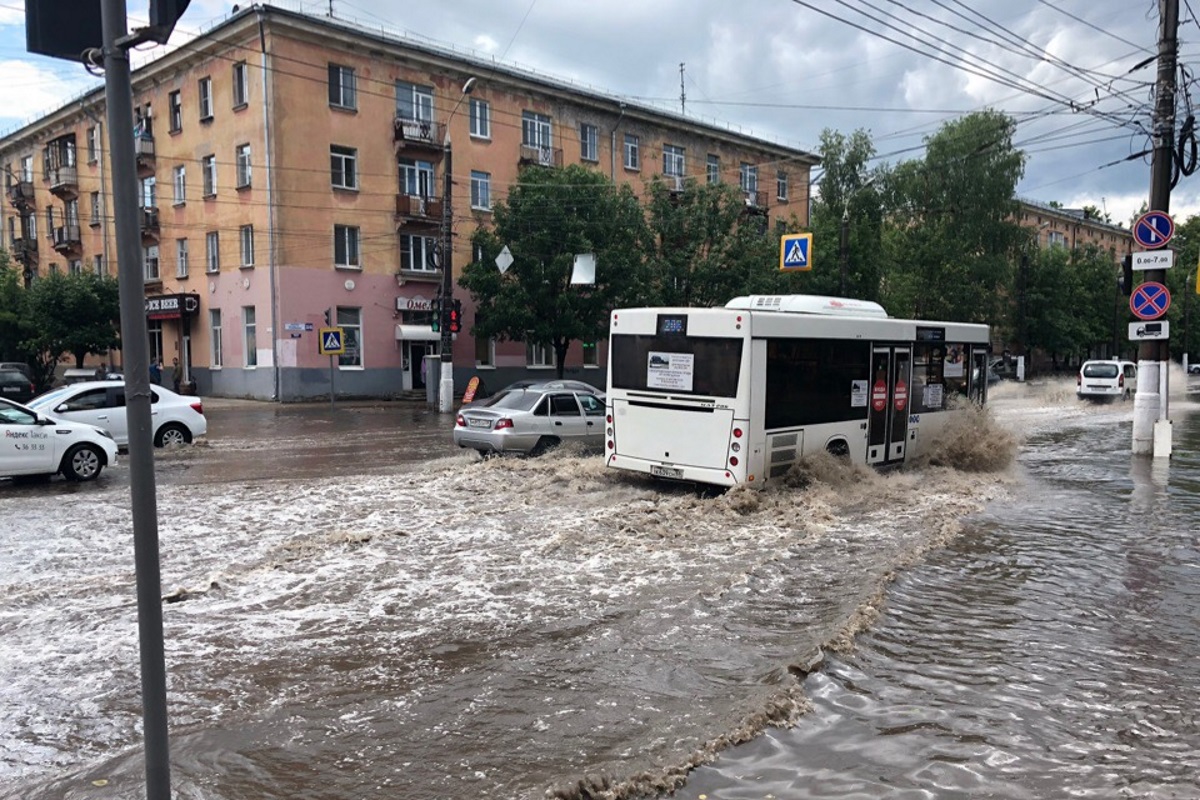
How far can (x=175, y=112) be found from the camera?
38.1m

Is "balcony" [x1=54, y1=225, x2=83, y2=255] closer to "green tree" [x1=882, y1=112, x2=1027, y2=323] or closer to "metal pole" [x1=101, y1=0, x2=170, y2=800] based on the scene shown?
"green tree" [x1=882, y1=112, x2=1027, y2=323]

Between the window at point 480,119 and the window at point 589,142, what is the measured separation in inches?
223

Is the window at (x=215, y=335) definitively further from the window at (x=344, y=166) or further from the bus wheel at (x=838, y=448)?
the bus wheel at (x=838, y=448)

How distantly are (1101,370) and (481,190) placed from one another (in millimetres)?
27199

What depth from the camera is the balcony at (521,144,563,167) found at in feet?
135

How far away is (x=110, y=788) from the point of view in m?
4.23

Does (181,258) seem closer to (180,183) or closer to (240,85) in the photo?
(180,183)

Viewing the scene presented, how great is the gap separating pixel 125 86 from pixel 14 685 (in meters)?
4.35

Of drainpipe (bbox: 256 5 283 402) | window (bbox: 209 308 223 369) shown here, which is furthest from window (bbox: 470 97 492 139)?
window (bbox: 209 308 223 369)

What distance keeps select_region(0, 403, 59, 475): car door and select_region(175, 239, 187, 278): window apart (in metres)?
27.7

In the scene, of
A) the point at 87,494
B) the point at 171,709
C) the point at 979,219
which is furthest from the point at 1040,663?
the point at 979,219

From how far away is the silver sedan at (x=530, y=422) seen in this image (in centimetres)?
1558

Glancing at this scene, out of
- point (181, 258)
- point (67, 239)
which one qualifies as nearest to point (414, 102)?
point (181, 258)

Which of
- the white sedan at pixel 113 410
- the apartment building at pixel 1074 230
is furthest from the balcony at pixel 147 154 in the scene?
the apartment building at pixel 1074 230
